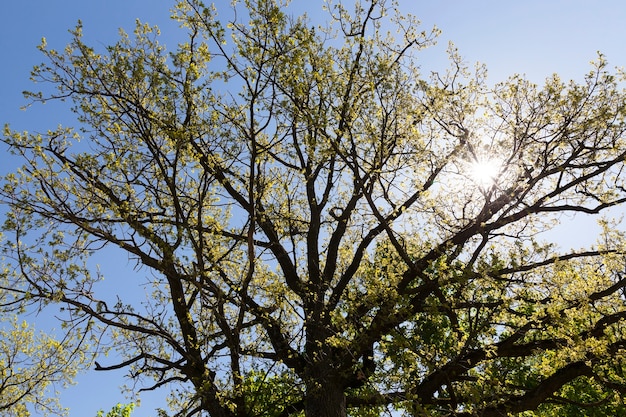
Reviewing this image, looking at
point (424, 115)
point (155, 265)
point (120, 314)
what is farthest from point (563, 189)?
point (120, 314)

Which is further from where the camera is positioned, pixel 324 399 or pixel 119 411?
pixel 119 411

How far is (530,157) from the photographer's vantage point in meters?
9.25

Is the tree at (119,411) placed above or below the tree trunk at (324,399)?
above

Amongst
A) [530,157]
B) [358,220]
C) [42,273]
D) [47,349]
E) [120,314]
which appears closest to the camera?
[42,273]

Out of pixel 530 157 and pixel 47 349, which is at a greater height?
pixel 47 349

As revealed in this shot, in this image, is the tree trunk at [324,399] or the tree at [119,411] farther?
the tree at [119,411]

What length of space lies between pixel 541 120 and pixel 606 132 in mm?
1078

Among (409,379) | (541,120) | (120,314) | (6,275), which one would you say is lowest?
(409,379)

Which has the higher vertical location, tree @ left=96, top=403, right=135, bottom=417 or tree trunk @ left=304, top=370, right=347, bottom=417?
tree @ left=96, top=403, right=135, bottom=417

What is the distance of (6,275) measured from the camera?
8445mm

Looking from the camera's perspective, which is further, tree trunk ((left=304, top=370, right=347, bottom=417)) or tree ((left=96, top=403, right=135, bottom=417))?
tree ((left=96, top=403, right=135, bottom=417))

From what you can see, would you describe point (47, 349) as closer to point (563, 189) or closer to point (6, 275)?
point (6, 275)

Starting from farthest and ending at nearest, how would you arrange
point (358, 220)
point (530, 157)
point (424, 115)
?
point (358, 220)
point (424, 115)
point (530, 157)

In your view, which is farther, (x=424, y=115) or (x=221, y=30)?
(x=424, y=115)
